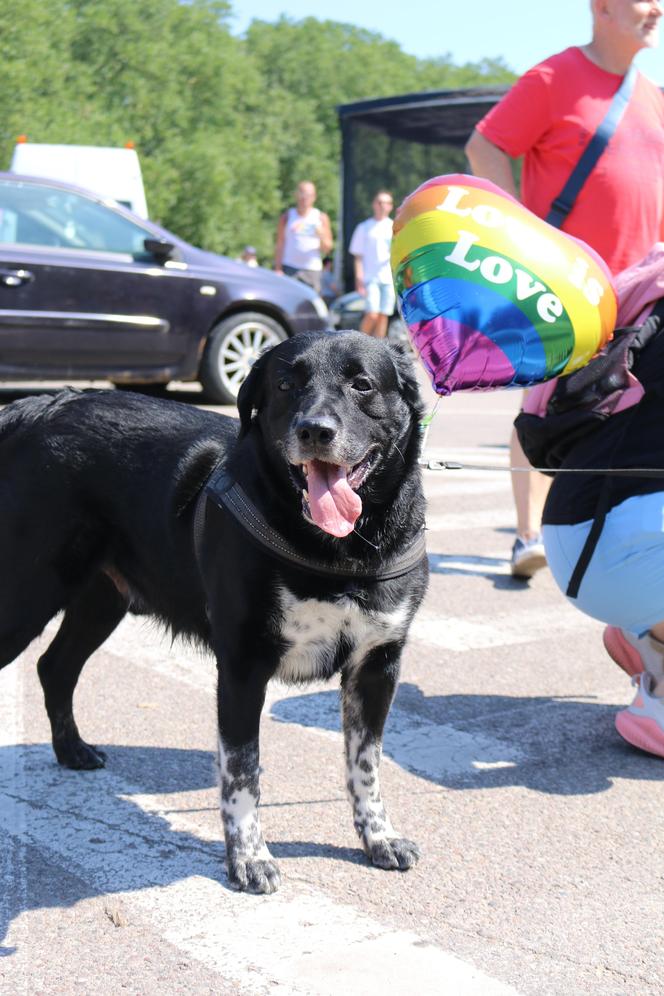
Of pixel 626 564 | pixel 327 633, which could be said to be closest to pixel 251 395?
pixel 327 633

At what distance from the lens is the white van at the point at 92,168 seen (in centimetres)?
1639

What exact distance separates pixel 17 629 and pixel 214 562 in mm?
635

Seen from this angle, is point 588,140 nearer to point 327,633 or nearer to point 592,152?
point 592,152

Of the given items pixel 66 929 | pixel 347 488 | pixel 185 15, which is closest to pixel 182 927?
pixel 66 929

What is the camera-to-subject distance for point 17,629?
3.34 meters

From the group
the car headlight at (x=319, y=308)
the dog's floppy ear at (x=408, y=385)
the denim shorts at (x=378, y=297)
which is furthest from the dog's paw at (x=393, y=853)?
the denim shorts at (x=378, y=297)

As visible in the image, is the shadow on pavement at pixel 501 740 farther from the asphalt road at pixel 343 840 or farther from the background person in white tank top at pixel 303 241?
the background person in white tank top at pixel 303 241

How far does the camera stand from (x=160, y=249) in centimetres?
1034

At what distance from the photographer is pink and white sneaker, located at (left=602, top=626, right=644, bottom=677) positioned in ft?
13.2

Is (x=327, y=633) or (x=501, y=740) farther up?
→ (x=327, y=633)

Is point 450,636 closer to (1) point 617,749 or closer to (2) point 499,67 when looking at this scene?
(1) point 617,749

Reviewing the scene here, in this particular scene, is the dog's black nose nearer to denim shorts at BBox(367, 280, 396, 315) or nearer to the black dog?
the black dog

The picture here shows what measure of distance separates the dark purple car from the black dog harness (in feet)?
23.5

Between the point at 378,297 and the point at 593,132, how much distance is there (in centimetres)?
1041
